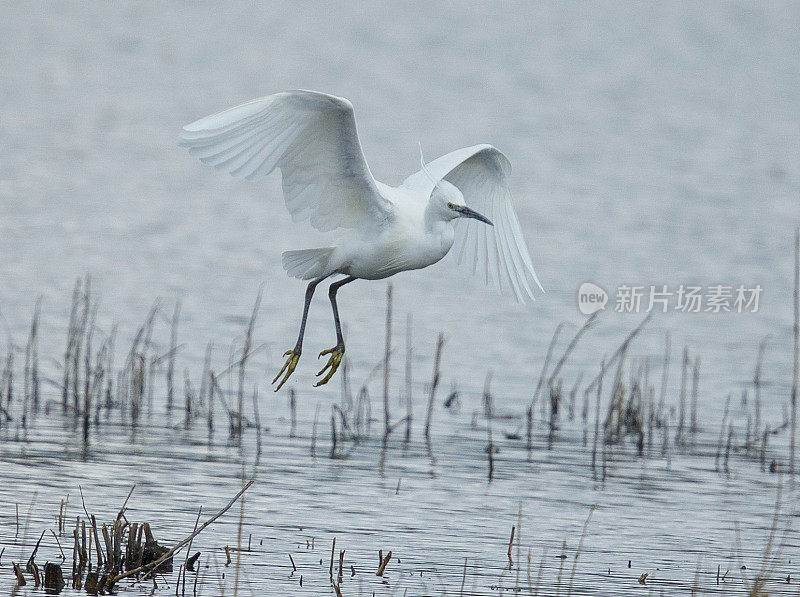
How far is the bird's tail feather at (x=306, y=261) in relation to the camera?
7.92 meters

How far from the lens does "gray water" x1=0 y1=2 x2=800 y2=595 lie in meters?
8.89

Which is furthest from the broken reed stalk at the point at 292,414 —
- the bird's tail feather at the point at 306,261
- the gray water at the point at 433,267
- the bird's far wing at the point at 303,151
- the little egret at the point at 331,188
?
the bird's far wing at the point at 303,151

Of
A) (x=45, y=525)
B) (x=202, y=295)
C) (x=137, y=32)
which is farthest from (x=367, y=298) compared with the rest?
(x=137, y=32)

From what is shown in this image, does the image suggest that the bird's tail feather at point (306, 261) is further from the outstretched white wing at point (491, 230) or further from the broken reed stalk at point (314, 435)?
the broken reed stalk at point (314, 435)

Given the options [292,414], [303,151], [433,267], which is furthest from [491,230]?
[433,267]

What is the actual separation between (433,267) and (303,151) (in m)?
9.84

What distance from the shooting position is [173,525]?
8.35 meters

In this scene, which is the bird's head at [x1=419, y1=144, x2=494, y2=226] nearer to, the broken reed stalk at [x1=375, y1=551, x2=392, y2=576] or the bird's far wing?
the bird's far wing

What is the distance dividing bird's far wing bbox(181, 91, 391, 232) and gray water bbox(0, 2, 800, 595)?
184cm

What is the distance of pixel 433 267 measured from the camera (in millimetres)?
17469

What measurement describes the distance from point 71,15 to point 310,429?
→ 19.6m

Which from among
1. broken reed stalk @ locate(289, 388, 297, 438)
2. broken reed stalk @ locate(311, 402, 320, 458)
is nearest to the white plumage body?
broken reed stalk @ locate(311, 402, 320, 458)

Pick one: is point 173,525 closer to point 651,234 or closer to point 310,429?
point 310,429

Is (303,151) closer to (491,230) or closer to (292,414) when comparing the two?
(491,230)
